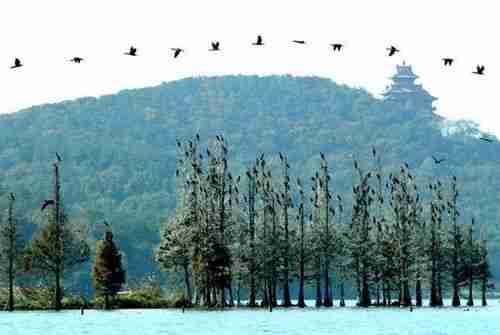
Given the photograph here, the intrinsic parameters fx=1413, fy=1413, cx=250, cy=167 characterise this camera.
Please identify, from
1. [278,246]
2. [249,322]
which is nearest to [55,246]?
[278,246]

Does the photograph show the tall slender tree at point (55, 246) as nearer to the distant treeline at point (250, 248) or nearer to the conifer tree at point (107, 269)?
the distant treeline at point (250, 248)

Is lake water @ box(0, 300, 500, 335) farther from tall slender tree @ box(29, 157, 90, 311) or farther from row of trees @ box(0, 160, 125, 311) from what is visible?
tall slender tree @ box(29, 157, 90, 311)

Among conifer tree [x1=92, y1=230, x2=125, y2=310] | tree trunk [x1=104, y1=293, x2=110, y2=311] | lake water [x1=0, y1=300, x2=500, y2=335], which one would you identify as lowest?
lake water [x1=0, y1=300, x2=500, y2=335]

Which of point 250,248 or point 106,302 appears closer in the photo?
point 106,302

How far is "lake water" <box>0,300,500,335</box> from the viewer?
8631 cm

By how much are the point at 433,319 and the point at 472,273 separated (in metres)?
39.9

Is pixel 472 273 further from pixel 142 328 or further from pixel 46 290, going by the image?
pixel 142 328

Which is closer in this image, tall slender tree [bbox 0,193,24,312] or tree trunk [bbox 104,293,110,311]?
tall slender tree [bbox 0,193,24,312]

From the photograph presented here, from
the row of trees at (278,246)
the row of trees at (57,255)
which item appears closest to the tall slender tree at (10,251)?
the row of trees at (57,255)

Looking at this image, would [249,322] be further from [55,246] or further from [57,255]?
[55,246]

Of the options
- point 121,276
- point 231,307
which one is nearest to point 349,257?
point 231,307

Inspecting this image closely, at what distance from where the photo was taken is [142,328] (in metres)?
89.2

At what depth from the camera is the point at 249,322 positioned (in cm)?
9662

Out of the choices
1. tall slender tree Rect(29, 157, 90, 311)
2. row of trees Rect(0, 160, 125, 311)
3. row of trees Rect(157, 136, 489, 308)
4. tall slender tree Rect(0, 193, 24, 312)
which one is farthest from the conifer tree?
tall slender tree Rect(0, 193, 24, 312)
